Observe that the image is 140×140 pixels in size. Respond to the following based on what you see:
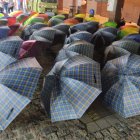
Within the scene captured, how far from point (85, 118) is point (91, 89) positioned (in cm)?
120

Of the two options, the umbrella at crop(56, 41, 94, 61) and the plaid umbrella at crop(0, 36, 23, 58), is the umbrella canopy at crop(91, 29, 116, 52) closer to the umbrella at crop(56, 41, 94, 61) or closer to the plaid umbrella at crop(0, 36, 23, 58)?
the umbrella at crop(56, 41, 94, 61)

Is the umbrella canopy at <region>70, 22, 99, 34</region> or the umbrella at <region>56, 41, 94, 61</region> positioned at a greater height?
the umbrella canopy at <region>70, 22, 99, 34</region>

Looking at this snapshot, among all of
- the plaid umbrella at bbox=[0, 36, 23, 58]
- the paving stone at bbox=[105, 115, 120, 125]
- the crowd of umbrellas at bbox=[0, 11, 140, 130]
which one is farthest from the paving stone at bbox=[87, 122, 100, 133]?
the plaid umbrella at bbox=[0, 36, 23, 58]

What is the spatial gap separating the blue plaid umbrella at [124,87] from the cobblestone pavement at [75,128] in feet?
1.67

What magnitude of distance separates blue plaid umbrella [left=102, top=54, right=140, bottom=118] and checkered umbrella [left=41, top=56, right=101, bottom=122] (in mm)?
559

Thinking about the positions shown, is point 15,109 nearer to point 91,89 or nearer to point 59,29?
point 91,89

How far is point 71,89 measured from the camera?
5.14 metres

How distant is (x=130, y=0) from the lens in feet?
48.5

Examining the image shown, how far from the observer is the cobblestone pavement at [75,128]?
5.10m

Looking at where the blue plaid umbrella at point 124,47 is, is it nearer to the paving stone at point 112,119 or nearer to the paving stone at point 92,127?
the paving stone at point 112,119

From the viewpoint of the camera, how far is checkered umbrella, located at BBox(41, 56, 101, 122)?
5.00 metres

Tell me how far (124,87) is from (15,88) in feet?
9.11

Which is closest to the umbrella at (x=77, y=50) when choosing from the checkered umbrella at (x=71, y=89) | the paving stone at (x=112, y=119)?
the checkered umbrella at (x=71, y=89)

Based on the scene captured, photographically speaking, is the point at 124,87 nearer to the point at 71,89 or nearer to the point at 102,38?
the point at 71,89
